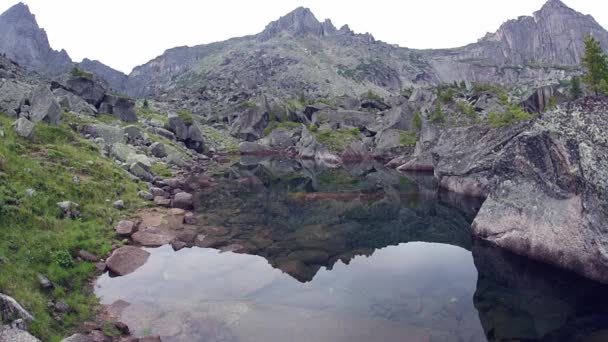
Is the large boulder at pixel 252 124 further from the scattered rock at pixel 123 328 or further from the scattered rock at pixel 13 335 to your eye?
the scattered rock at pixel 13 335

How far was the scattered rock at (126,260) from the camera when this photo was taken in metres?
19.2

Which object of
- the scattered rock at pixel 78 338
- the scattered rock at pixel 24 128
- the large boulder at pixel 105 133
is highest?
the scattered rock at pixel 24 128

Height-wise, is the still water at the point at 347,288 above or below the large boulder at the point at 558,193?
below

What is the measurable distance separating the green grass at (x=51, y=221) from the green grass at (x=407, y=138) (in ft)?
209

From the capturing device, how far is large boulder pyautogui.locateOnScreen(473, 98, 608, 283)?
1891 centimetres

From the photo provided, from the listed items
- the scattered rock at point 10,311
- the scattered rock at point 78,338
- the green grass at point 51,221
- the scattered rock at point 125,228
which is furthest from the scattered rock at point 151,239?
the scattered rock at point 10,311

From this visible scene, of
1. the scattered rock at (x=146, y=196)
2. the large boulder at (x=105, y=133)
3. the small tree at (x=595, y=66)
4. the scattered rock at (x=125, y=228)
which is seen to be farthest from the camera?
the small tree at (x=595, y=66)

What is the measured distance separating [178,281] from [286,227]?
35.6 feet

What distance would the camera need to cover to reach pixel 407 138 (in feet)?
281

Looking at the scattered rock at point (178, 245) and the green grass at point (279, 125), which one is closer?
the scattered rock at point (178, 245)

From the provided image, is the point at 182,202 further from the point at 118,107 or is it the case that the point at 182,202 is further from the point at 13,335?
the point at 118,107

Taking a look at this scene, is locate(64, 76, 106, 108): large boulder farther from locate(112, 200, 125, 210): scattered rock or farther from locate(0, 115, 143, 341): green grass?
locate(112, 200, 125, 210): scattered rock

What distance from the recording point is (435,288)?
18.8 m

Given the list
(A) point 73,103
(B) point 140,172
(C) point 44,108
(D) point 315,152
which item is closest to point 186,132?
(A) point 73,103
